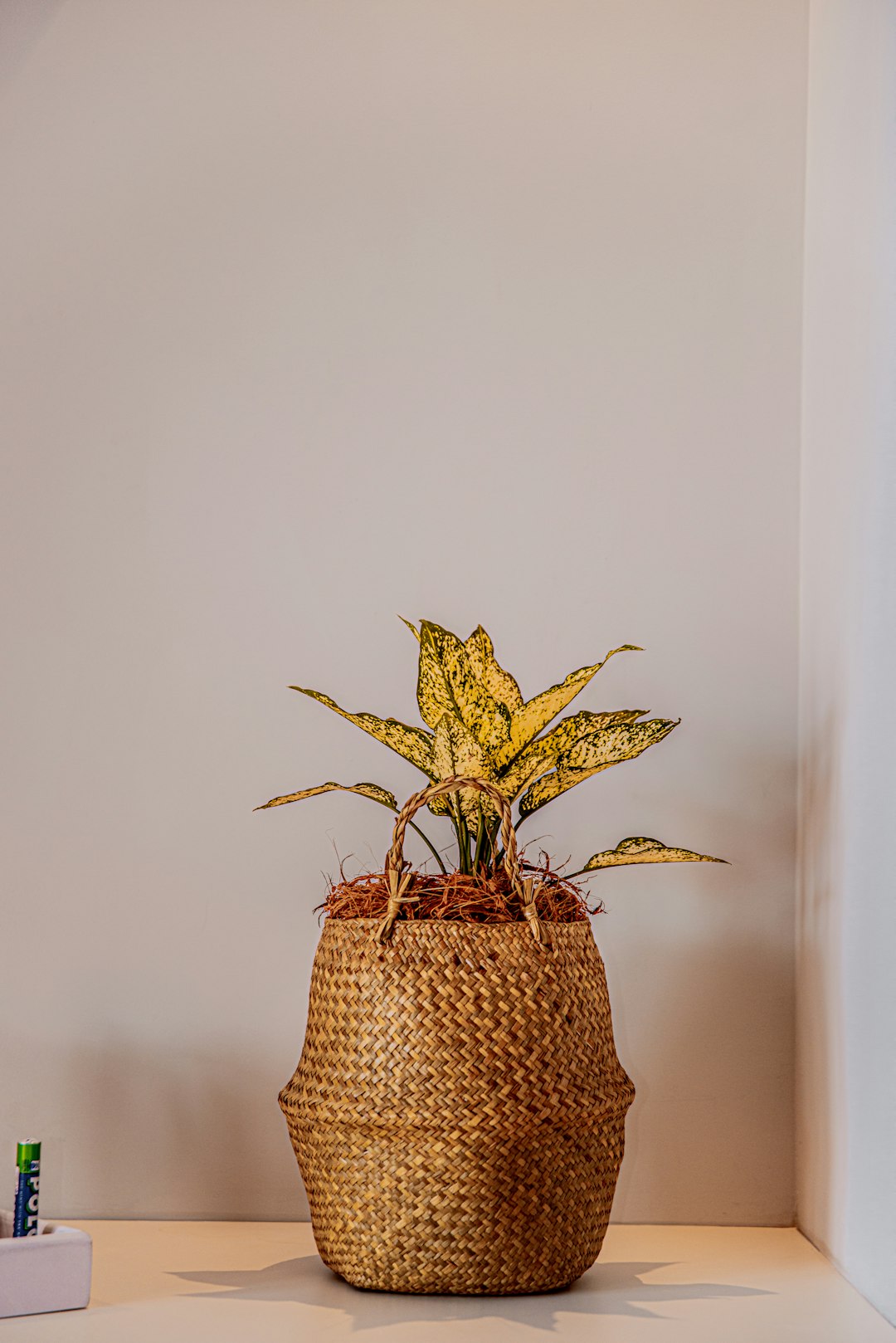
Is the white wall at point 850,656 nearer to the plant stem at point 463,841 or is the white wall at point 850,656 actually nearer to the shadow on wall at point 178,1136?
the plant stem at point 463,841

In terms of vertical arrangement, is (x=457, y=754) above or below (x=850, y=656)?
below

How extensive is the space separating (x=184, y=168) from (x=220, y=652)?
23.2 inches

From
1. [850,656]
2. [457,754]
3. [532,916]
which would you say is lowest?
[532,916]

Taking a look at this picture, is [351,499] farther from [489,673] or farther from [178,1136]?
[178,1136]

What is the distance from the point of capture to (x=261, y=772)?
1.35m

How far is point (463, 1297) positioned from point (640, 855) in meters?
0.40

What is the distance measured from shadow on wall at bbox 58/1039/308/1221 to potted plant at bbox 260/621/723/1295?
28 centimetres

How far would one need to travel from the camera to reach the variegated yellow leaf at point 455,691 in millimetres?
1023

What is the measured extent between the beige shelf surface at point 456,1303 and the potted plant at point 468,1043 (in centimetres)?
4

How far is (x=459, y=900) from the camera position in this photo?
1016 millimetres

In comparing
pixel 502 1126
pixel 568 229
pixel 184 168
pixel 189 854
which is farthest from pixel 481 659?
pixel 184 168

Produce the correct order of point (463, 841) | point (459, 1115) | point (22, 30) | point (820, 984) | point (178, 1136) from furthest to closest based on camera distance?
1. point (22, 30)
2. point (178, 1136)
3. point (820, 984)
4. point (463, 841)
5. point (459, 1115)

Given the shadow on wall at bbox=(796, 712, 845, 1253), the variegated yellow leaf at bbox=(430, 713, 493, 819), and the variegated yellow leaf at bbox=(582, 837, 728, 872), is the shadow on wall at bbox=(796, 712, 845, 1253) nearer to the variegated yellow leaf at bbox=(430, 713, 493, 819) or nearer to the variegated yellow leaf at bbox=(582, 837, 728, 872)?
the variegated yellow leaf at bbox=(582, 837, 728, 872)

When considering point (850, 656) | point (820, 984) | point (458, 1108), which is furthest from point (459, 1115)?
point (850, 656)
